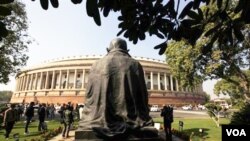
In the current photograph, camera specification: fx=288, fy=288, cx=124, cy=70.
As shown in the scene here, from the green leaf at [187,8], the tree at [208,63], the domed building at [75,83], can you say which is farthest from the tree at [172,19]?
the domed building at [75,83]

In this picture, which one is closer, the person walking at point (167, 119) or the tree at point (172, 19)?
the tree at point (172, 19)

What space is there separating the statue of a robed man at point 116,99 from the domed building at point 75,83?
59056 millimetres

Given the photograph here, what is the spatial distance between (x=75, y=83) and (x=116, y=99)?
213ft

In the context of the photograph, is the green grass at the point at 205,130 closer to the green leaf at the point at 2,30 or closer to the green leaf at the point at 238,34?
the green leaf at the point at 238,34

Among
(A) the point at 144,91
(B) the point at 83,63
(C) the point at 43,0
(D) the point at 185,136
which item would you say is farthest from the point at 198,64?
(B) the point at 83,63

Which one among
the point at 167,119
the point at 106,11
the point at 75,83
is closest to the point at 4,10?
the point at 106,11

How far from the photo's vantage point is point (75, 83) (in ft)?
233

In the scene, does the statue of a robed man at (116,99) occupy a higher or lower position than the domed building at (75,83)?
lower

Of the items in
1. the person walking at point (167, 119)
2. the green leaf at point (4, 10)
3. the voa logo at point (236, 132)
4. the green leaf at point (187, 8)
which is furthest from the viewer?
the person walking at point (167, 119)

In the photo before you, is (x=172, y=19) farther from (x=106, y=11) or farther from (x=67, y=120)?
(x=67, y=120)

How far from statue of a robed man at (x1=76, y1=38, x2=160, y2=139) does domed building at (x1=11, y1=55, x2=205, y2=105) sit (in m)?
59.1

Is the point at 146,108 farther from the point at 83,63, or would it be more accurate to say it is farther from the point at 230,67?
the point at 83,63

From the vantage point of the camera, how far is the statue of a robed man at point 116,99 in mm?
6980

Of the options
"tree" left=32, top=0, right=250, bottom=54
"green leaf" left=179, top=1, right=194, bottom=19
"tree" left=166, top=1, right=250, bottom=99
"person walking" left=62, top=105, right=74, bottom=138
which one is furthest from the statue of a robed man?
"tree" left=166, top=1, right=250, bottom=99
